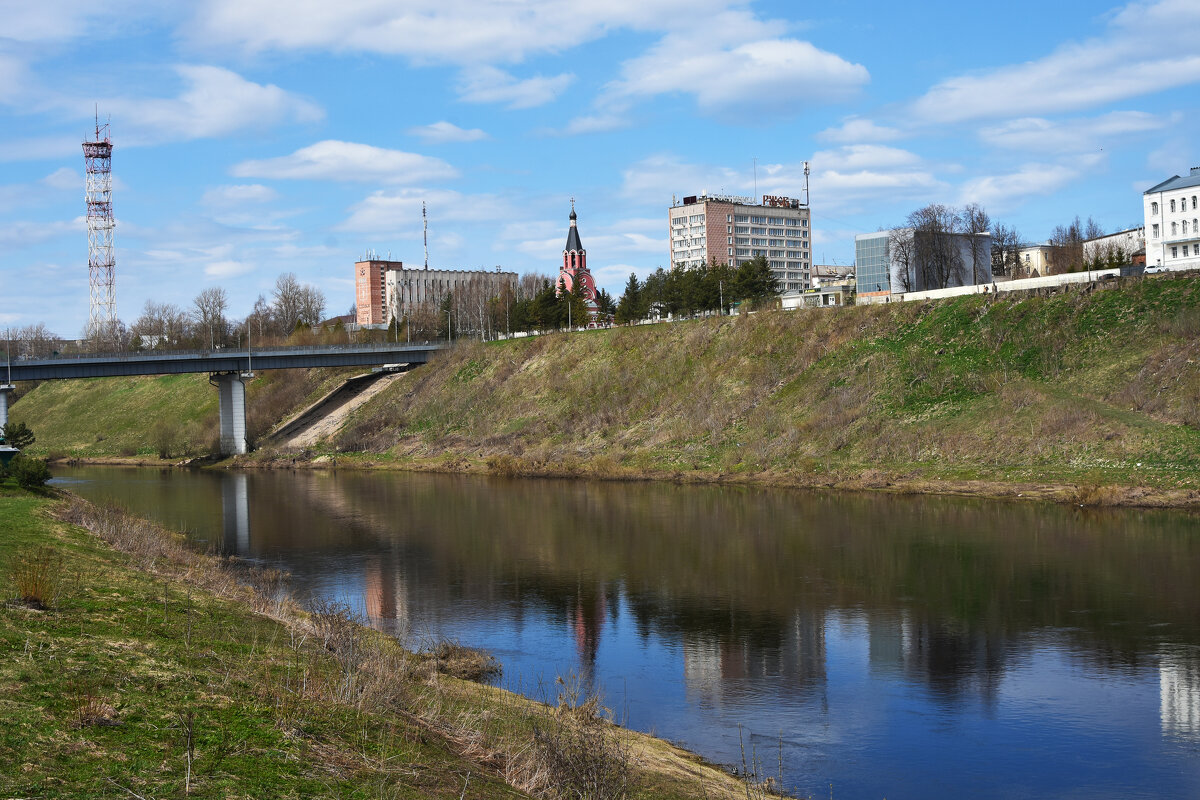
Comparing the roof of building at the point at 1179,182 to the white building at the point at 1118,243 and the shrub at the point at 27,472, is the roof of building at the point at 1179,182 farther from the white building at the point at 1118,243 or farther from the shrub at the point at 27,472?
the shrub at the point at 27,472

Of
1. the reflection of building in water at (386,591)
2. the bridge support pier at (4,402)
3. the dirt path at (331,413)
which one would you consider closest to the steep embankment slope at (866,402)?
the dirt path at (331,413)

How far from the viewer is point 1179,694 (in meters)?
24.2

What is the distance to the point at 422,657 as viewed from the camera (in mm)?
25891

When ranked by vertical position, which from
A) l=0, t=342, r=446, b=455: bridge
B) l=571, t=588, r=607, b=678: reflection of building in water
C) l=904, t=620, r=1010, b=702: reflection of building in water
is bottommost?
l=904, t=620, r=1010, b=702: reflection of building in water

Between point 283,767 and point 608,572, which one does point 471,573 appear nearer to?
point 608,572

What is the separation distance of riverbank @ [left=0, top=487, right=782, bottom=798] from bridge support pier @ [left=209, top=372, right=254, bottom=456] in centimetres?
8632

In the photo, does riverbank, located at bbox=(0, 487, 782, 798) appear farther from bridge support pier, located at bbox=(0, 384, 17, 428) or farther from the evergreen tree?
the evergreen tree

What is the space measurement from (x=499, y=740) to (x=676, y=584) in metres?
21.1

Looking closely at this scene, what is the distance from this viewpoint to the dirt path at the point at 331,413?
11306 centimetres

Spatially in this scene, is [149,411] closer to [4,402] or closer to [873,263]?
[4,402]

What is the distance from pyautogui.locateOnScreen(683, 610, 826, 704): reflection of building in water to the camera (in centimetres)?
2559

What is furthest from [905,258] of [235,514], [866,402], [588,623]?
[588,623]

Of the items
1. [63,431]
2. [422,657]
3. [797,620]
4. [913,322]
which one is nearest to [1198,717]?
[797,620]

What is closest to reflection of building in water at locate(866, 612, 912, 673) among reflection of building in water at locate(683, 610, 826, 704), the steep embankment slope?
reflection of building in water at locate(683, 610, 826, 704)
